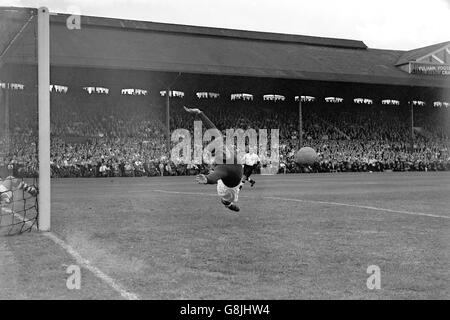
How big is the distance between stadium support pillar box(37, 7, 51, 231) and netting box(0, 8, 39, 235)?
0.45 metres

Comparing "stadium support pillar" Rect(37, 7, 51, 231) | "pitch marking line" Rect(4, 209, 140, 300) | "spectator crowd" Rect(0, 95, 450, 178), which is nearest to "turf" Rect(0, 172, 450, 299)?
"pitch marking line" Rect(4, 209, 140, 300)

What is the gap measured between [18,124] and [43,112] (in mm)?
25286

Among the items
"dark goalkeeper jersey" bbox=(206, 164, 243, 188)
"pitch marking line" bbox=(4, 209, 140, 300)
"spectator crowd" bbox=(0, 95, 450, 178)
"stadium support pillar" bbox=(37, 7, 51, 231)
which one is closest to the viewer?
"pitch marking line" bbox=(4, 209, 140, 300)

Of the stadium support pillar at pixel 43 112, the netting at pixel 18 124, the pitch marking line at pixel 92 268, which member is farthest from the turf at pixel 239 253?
the netting at pixel 18 124

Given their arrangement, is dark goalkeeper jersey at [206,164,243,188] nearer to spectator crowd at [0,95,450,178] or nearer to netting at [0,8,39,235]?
netting at [0,8,39,235]

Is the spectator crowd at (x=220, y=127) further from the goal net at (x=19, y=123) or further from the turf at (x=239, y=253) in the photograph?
the turf at (x=239, y=253)

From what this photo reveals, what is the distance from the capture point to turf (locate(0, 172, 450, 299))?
5215 millimetres

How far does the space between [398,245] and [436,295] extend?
8.62 feet

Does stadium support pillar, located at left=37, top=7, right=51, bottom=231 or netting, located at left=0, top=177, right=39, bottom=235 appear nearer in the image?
stadium support pillar, located at left=37, top=7, right=51, bottom=231

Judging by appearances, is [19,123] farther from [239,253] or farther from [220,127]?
[239,253]

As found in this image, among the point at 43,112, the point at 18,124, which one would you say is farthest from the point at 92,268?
the point at 18,124

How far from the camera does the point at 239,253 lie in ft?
23.0

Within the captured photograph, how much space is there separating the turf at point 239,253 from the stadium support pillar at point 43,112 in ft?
1.36
